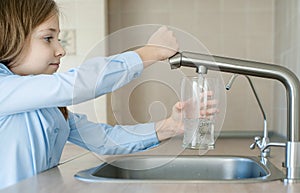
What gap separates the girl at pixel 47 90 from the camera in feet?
2.83

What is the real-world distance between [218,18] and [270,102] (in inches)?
16.7

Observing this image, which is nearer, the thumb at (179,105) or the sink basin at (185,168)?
the thumb at (179,105)

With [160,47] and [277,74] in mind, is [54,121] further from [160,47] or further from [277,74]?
[277,74]

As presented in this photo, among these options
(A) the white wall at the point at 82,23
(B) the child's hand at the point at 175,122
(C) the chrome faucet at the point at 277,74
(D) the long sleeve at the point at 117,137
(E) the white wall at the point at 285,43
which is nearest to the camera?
(C) the chrome faucet at the point at 277,74

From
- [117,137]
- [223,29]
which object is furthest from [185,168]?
[223,29]

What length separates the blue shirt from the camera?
869 mm

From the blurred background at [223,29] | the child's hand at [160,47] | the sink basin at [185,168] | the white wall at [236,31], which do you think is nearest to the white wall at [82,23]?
the blurred background at [223,29]

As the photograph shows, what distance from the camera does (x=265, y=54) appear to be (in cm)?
198

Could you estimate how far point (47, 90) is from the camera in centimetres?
88

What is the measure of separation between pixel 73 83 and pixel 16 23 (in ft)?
0.81

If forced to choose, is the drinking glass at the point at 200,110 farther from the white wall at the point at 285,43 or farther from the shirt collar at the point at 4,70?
the white wall at the point at 285,43

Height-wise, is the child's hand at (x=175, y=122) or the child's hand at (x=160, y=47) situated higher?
the child's hand at (x=160, y=47)

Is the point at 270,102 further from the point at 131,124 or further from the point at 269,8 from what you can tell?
the point at 131,124

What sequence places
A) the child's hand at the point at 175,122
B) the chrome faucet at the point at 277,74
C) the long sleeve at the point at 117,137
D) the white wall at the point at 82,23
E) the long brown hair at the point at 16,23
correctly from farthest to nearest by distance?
the white wall at the point at 82,23
the long sleeve at the point at 117,137
the long brown hair at the point at 16,23
the child's hand at the point at 175,122
the chrome faucet at the point at 277,74
